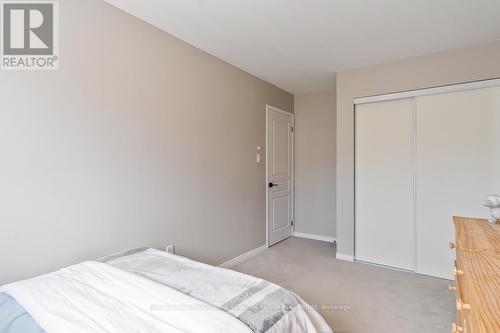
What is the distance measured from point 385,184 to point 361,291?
4.38ft

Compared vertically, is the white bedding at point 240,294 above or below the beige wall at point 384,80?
below

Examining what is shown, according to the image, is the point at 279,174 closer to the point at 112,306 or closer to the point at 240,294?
the point at 240,294

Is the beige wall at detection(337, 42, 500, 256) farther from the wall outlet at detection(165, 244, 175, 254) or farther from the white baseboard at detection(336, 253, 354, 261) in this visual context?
the wall outlet at detection(165, 244, 175, 254)

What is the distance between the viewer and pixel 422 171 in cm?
303

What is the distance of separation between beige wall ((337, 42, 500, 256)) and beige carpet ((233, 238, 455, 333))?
1.49 feet

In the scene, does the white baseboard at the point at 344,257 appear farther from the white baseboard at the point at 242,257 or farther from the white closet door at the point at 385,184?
the white baseboard at the point at 242,257

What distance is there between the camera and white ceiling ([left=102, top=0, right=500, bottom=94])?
2074 millimetres

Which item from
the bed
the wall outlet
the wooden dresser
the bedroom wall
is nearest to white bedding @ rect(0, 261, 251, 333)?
the bed

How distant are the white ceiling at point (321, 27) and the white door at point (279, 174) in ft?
3.69

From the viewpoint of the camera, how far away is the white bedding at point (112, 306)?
97cm

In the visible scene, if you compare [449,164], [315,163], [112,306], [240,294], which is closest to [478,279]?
[240,294]

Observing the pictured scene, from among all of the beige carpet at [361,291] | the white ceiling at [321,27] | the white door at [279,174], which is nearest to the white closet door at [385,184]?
the beige carpet at [361,291]

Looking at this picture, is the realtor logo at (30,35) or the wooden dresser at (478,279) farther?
the realtor logo at (30,35)

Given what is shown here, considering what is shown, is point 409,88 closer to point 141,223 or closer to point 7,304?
point 141,223
